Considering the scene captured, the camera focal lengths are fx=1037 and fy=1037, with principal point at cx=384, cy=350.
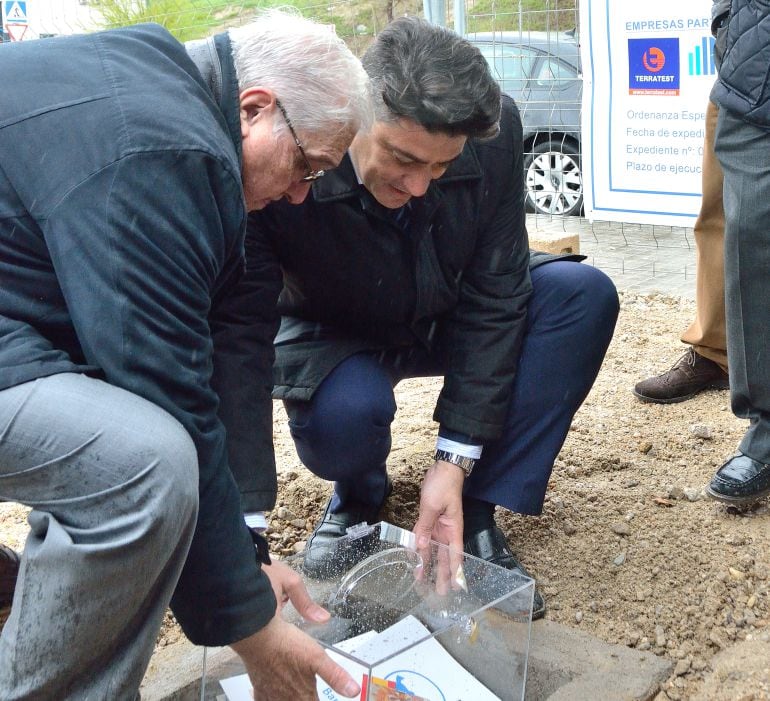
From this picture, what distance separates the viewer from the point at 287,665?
1823mm

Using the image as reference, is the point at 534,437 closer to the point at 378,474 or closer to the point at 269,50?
the point at 378,474

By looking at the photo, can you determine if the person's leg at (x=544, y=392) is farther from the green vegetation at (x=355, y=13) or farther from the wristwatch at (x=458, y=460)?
the green vegetation at (x=355, y=13)

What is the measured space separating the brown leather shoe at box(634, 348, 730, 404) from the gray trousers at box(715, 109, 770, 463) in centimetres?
84

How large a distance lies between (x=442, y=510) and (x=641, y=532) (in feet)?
2.28

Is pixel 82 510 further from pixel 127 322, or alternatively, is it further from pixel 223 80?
pixel 223 80

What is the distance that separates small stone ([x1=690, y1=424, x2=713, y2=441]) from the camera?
3512mm

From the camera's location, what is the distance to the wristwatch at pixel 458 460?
2549 millimetres

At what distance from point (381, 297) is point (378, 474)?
539mm

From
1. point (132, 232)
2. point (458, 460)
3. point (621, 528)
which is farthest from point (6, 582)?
point (621, 528)

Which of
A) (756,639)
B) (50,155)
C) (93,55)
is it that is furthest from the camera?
(756,639)

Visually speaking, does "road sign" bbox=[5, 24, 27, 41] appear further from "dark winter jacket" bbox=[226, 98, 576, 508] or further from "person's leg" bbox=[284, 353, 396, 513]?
"person's leg" bbox=[284, 353, 396, 513]

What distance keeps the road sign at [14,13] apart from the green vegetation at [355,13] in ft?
4.36

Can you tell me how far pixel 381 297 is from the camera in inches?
104

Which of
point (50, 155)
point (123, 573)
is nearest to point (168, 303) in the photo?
point (50, 155)
